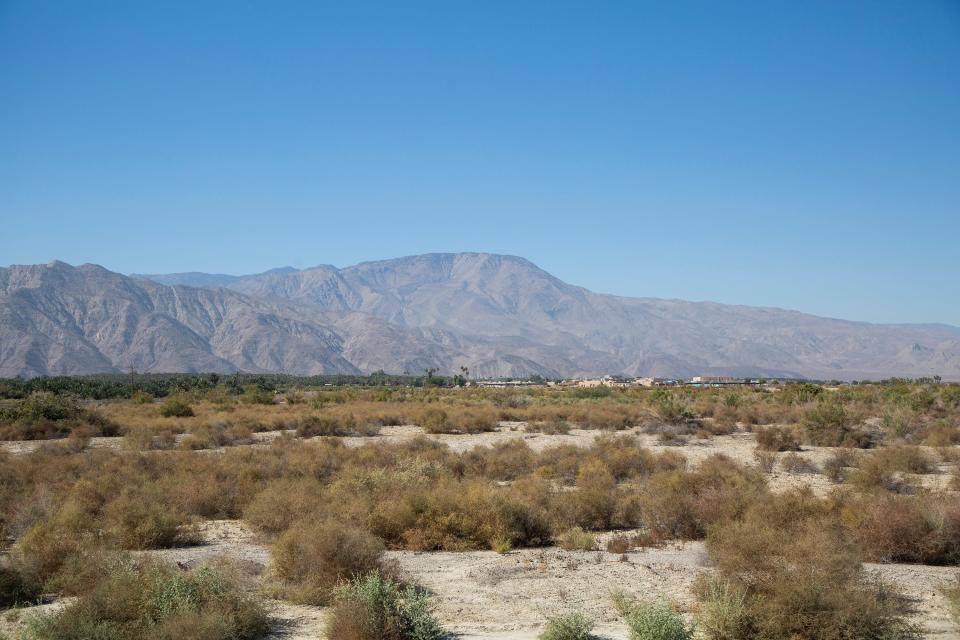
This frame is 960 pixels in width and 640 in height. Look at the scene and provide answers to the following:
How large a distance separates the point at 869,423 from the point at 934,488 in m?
19.6

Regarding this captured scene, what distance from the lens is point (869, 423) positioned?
131 feet

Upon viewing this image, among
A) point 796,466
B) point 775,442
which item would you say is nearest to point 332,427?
point 775,442

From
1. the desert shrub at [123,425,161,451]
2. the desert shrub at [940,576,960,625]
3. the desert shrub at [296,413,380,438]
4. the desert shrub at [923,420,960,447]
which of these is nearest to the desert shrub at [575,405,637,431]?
the desert shrub at [296,413,380,438]

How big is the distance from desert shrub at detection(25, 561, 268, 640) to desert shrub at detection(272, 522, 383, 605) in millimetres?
1181

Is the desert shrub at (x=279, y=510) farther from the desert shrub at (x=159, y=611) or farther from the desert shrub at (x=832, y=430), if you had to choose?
the desert shrub at (x=832, y=430)

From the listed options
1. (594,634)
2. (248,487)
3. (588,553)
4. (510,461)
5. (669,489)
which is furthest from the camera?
(510,461)

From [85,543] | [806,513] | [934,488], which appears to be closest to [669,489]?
[806,513]

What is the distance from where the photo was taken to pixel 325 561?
40.0ft

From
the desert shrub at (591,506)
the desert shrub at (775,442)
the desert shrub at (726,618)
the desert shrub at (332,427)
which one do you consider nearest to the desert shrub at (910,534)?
the desert shrub at (591,506)

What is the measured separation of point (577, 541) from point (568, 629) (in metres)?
5.99

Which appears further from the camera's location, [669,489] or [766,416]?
[766,416]

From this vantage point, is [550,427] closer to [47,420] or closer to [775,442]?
[775,442]

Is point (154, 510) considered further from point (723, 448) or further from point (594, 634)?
point (723, 448)

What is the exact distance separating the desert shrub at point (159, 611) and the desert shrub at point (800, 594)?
20.2 feet
